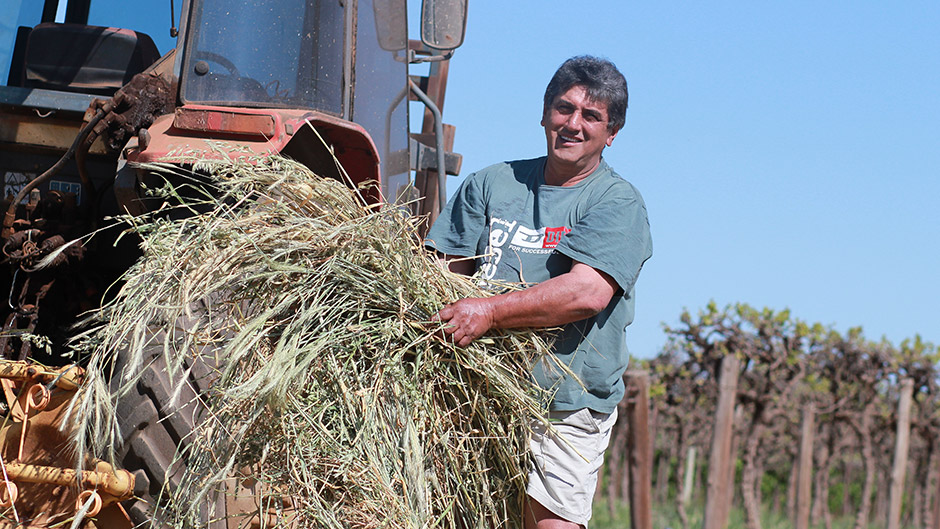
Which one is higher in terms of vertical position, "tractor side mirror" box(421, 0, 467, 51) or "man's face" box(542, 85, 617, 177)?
"tractor side mirror" box(421, 0, 467, 51)

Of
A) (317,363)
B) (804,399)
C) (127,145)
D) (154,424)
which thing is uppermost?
(127,145)

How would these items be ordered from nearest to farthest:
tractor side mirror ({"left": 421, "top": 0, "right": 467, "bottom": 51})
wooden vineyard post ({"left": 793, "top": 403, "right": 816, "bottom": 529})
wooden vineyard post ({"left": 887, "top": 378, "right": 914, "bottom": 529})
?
tractor side mirror ({"left": 421, "top": 0, "right": 467, "bottom": 51}) < wooden vineyard post ({"left": 793, "top": 403, "right": 816, "bottom": 529}) < wooden vineyard post ({"left": 887, "top": 378, "right": 914, "bottom": 529})

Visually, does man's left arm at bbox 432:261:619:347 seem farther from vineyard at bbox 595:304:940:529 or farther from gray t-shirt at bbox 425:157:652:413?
vineyard at bbox 595:304:940:529

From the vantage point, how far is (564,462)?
273 cm

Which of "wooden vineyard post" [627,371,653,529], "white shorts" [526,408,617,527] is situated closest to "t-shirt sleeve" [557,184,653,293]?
"white shorts" [526,408,617,527]

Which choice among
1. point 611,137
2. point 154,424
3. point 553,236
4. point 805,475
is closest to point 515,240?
point 553,236

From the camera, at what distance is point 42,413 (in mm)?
2541

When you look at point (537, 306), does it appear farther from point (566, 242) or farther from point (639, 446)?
point (639, 446)

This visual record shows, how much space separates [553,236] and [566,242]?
107 mm

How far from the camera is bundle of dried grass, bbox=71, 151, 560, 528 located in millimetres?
2352

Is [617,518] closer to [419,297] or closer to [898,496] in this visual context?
[898,496]

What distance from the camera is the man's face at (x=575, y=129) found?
2.91 metres

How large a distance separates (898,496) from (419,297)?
1124 cm

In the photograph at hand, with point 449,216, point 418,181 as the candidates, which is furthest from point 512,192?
point 418,181
